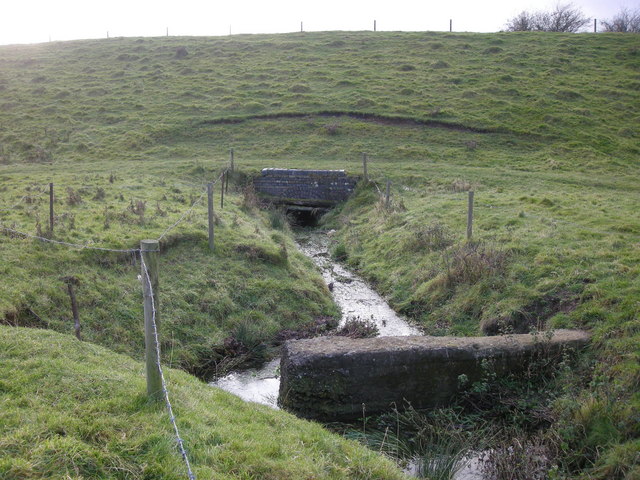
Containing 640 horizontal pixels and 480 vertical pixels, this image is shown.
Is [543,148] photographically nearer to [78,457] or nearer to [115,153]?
[115,153]

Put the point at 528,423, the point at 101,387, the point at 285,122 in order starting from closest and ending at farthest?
the point at 101,387 < the point at 528,423 < the point at 285,122

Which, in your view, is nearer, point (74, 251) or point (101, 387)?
point (101, 387)

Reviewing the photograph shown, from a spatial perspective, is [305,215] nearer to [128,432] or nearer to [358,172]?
[358,172]

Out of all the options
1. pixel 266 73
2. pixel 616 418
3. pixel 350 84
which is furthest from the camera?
pixel 266 73

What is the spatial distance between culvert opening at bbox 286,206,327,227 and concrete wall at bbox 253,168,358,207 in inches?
11.6

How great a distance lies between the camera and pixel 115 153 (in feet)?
105

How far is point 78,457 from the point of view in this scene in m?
4.93

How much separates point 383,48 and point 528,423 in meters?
46.7

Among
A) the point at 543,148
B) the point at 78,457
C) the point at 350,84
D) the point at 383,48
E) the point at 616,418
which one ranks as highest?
the point at 383,48

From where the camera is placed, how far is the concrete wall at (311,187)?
2589 cm

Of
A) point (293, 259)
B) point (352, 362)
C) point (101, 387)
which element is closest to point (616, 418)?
point (352, 362)

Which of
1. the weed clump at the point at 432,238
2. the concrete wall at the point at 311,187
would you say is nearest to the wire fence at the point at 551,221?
the weed clump at the point at 432,238

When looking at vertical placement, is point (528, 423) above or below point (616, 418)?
below

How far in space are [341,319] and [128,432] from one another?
879 centimetres
